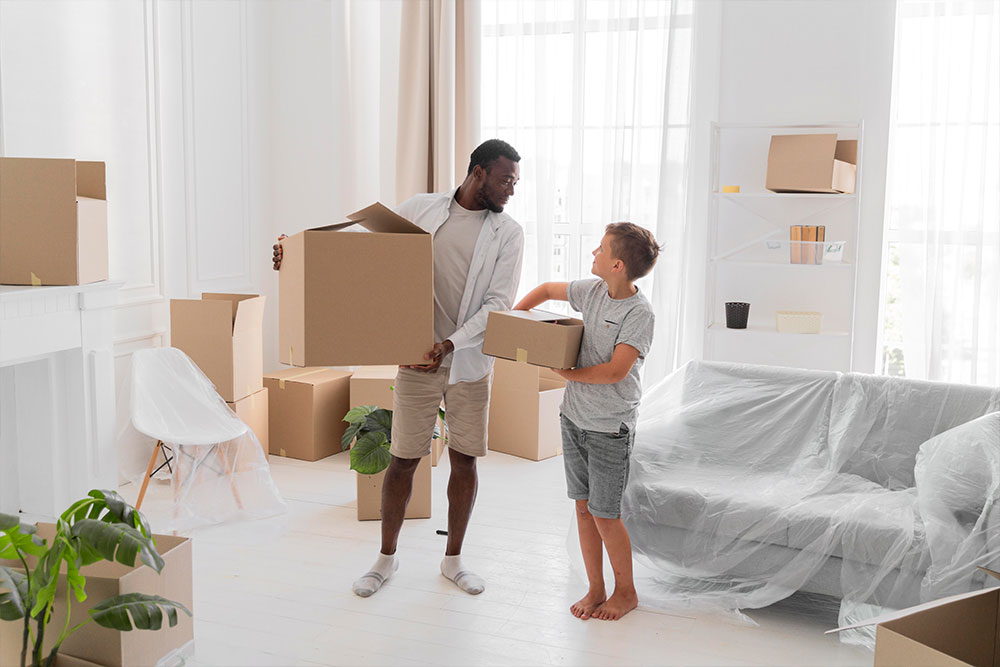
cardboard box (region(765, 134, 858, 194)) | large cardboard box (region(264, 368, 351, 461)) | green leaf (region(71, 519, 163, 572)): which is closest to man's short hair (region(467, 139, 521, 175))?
green leaf (region(71, 519, 163, 572))

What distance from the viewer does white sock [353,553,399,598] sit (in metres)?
2.75

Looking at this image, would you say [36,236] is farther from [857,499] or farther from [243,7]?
[857,499]

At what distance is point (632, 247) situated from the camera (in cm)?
241

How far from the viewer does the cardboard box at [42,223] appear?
275cm

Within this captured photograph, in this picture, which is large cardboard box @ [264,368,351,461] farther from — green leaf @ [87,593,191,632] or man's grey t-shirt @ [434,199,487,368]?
green leaf @ [87,593,191,632]

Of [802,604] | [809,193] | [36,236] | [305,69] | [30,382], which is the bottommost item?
[802,604]

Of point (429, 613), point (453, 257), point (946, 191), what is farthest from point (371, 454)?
point (946, 191)

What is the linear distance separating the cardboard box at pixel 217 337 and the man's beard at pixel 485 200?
4.94 feet

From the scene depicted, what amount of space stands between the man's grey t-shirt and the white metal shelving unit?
6.14 ft

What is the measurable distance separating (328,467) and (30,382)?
1.39 metres

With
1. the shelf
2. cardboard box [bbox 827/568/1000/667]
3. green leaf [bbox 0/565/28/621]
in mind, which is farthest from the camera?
the shelf

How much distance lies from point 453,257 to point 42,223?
1.30 m

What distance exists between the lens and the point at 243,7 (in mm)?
4477

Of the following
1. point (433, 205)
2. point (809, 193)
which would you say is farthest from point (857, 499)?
point (809, 193)
